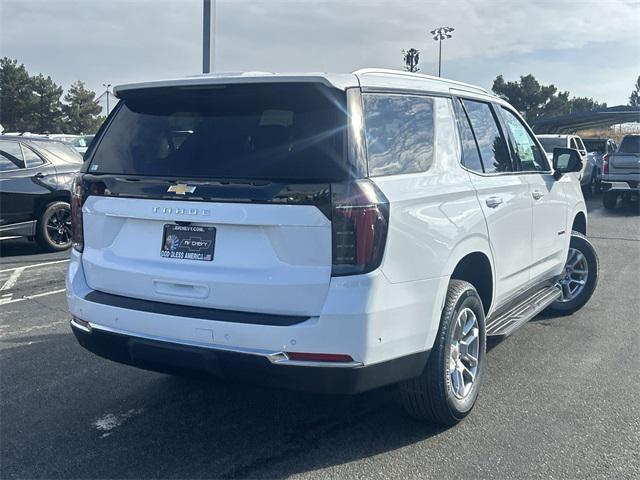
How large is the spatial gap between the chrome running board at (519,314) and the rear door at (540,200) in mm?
150

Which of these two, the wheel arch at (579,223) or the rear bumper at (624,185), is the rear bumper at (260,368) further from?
the rear bumper at (624,185)

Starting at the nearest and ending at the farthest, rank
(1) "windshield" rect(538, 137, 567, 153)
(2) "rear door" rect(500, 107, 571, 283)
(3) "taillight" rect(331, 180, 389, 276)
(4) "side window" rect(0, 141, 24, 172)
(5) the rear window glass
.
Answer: (3) "taillight" rect(331, 180, 389, 276) → (5) the rear window glass → (2) "rear door" rect(500, 107, 571, 283) → (4) "side window" rect(0, 141, 24, 172) → (1) "windshield" rect(538, 137, 567, 153)

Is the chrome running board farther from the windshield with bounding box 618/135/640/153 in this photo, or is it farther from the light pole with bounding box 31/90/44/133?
the light pole with bounding box 31/90/44/133

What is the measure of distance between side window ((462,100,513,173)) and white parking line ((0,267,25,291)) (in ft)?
18.3

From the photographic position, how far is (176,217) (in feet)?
10.7

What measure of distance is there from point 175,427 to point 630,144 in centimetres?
1786

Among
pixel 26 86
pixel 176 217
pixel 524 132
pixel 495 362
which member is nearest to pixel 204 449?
pixel 176 217

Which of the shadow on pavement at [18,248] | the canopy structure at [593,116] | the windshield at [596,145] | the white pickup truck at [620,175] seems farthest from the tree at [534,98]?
the shadow on pavement at [18,248]

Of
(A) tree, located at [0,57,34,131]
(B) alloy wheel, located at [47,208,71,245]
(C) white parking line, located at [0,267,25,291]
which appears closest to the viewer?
(C) white parking line, located at [0,267,25,291]

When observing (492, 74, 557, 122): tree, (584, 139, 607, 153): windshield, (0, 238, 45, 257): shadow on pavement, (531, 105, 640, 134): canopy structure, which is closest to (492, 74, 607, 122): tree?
(492, 74, 557, 122): tree

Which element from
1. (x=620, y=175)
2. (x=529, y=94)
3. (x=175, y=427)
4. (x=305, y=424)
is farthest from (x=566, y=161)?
(x=529, y=94)

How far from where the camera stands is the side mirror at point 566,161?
18.0 ft

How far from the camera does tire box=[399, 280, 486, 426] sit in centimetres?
349

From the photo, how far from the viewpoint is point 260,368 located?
3.09 meters
